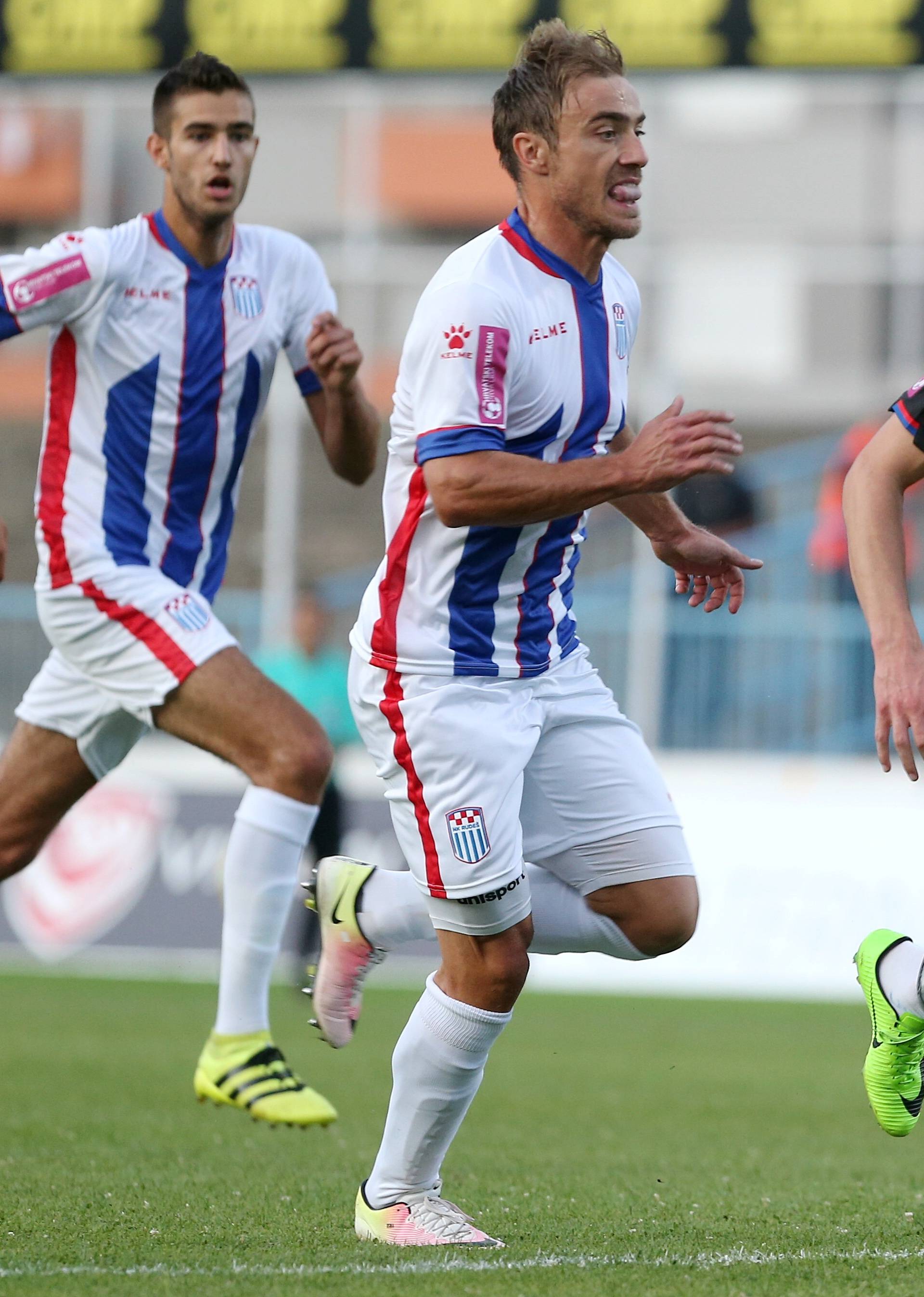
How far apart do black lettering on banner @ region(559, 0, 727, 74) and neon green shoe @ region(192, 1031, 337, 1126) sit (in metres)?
5.31

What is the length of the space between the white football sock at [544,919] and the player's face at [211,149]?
2.02m

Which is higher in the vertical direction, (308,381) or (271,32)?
(271,32)

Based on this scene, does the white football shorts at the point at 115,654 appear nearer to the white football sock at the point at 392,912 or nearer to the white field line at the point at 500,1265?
the white football sock at the point at 392,912

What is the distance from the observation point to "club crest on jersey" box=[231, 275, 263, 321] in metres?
5.74

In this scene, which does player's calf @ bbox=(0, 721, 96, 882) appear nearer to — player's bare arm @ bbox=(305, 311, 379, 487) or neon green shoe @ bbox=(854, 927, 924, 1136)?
player's bare arm @ bbox=(305, 311, 379, 487)

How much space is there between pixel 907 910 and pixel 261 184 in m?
15.7

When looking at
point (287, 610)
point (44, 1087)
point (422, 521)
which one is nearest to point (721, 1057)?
point (44, 1087)

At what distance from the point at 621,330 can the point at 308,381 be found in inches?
66.4

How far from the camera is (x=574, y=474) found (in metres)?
3.98

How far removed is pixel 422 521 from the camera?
4.27 meters

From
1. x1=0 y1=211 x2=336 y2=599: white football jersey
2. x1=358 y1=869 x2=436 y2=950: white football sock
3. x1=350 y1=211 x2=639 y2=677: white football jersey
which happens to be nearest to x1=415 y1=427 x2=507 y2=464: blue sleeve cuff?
x1=350 y1=211 x2=639 y2=677: white football jersey

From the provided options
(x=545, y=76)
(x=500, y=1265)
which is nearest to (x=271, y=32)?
(x=545, y=76)

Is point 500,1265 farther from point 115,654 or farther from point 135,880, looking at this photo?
point 135,880

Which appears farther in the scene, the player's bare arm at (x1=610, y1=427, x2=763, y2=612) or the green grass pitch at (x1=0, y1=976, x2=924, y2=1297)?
the player's bare arm at (x1=610, y1=427, x2=763, y2=612)
